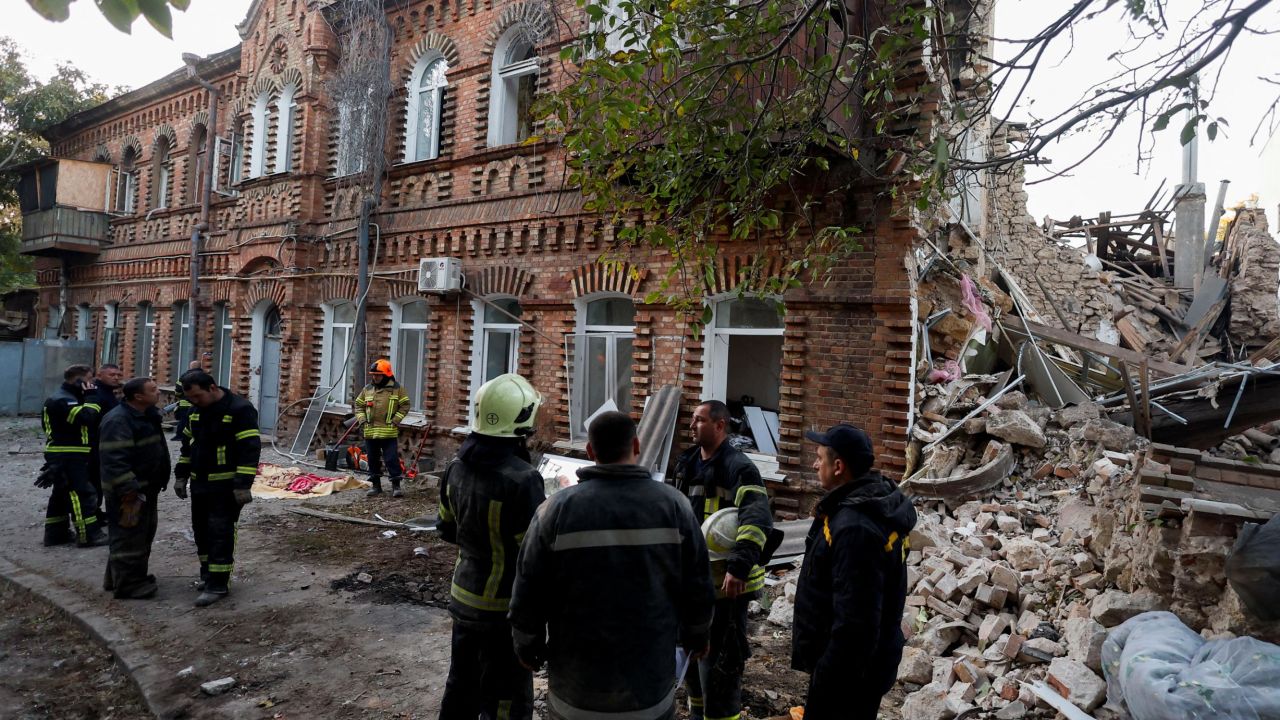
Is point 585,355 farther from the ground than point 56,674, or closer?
farther from the ground

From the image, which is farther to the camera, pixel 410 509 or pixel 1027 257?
pixel 1027 257

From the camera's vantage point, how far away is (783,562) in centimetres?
611

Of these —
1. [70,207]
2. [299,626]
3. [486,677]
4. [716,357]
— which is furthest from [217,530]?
[70,207]

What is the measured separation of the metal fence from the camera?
18156 mm

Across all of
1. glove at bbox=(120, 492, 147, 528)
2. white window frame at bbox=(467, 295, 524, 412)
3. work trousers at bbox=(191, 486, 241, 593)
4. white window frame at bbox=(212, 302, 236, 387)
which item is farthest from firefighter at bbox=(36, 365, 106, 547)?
white window frame at bbox=(212, 302, 236, 387)

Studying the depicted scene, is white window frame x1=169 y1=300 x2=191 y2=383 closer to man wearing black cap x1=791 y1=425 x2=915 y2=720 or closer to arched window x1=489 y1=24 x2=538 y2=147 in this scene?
arched window x1=489 y1=24 x2=538 y2=147

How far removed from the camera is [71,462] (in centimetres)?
680

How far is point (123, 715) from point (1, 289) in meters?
28.6

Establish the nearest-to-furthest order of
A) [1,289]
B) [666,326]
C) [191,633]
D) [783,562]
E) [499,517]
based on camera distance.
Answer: [499,517]
[191,633]
[783,562]
[666,326]
[1,289]

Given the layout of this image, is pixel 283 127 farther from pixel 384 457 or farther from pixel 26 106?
pixel 26 106

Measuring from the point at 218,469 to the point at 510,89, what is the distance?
7.27 meters

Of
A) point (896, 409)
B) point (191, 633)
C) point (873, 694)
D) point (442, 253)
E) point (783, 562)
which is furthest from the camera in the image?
point (442, 253)

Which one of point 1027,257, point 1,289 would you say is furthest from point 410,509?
point 1,289

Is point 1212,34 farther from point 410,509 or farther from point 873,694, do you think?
point 410,509
